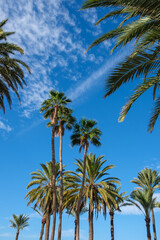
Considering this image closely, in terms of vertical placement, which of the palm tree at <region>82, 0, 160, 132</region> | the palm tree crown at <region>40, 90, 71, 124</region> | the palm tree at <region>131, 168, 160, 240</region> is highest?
the palm tree crown at <region>40, 90, 71, 124</region>

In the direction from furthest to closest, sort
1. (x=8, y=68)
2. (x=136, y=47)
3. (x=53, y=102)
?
1. (x=53, y=102)
2. (x=8, y=68)
3. (x=136, y=47)

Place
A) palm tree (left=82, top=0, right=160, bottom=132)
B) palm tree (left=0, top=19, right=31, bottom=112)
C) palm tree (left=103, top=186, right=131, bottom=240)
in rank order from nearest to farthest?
palm tree (left=82, top=0, right=160, bottom=132), palm tree (left=0, top=19, right=31, bottom=112), palm tree (left=103, top=186, right=131, bottom=240)

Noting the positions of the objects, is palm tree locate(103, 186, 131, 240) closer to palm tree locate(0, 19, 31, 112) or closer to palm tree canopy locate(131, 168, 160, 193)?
palm tree canopy locate(131, 168, 160, 193)

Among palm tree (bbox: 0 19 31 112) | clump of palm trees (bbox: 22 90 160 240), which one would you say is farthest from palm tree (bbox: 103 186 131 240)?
palm tree (bbox: 0 19 31 112)

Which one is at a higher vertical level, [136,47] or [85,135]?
[85,135]

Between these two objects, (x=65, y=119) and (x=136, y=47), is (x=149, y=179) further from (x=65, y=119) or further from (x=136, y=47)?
(x=136, y=47)

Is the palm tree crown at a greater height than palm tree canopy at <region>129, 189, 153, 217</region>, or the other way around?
the palm tree crown

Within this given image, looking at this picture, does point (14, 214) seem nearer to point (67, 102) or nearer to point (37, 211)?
point (37, 211)

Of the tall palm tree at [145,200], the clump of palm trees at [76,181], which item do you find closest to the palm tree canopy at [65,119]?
the clump of palm trees at [76,181]

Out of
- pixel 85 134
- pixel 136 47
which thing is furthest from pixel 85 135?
pixel 136 47

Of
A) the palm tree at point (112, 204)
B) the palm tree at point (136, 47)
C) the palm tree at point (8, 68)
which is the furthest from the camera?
the palm tree at point (112, 204)

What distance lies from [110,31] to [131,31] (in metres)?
0.74

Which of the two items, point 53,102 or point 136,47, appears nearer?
point 136,47

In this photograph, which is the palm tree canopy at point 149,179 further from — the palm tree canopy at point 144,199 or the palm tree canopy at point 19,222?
the palm tree canopy at point 19,222
